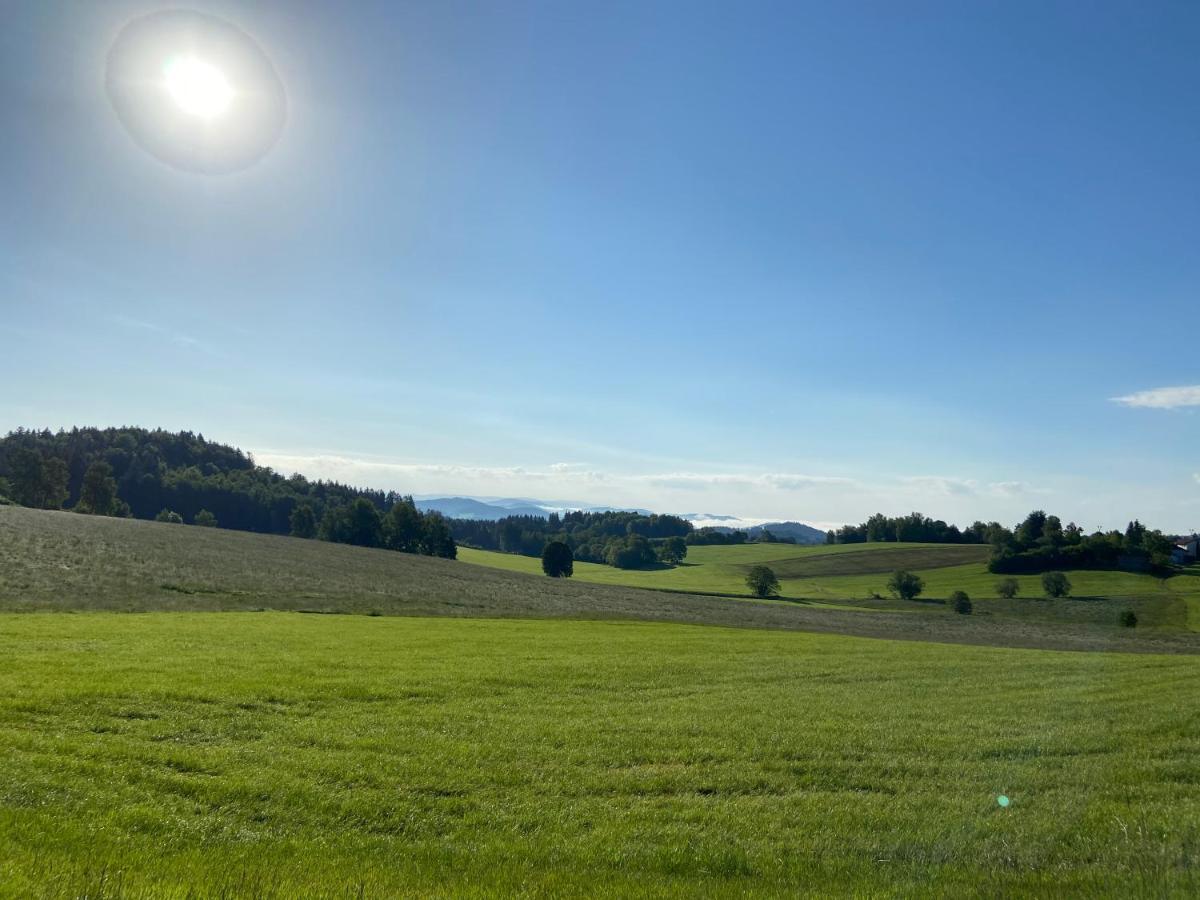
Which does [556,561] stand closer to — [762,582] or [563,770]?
[762,582]

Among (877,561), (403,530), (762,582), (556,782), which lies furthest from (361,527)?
(556,782)

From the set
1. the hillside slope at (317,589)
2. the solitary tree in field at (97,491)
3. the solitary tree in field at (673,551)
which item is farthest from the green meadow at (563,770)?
the solitary tree in field at (673,551)

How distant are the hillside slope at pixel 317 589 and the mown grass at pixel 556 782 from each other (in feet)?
81.3

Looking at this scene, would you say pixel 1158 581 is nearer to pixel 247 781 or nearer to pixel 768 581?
pixel 768 581

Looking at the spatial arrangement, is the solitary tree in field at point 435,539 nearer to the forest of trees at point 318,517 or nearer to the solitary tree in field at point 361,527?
the forest of trees at point 318,517

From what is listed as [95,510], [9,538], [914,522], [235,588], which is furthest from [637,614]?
[914,522]

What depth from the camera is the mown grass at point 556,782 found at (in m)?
8.39

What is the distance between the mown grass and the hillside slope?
81.3 ft

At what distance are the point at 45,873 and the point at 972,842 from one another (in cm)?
1080

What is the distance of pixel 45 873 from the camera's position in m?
7.10

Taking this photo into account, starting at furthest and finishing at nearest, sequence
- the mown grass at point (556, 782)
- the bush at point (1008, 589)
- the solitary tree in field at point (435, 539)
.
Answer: the solitary tree in field at point (435, 539), the bush at point (1008, 589), the mown grass at point (556, 782)

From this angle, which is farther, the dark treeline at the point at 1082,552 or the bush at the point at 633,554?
the bush at the point at 633,554

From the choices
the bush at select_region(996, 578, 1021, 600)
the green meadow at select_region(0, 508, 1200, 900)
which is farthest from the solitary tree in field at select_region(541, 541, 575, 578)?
the green meadow at select_region(0, 508, 1200, 900)

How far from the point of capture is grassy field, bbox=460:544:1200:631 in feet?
291
